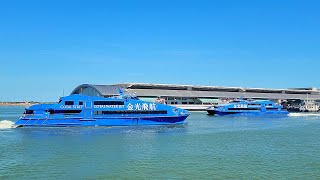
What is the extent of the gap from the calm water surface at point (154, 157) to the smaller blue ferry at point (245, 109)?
47.9m

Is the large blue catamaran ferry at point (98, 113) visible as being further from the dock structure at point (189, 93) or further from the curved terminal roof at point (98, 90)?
the dock structure at point (189, 93)

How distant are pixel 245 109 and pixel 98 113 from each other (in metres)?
47.3

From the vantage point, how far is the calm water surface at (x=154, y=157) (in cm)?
2194

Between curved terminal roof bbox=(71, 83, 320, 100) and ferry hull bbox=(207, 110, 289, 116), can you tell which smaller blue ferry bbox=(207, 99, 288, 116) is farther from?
curved terminal roof bbox=(71, 83, 320, 100)

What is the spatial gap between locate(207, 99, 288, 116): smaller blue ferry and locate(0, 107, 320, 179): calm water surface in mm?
47865

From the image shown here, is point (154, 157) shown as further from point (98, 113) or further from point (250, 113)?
point (250, 113)

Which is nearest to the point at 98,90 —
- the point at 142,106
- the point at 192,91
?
the point at 192,91

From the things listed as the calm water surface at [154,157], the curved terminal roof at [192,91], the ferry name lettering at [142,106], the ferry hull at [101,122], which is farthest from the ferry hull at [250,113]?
the calm water surface at [154,157]

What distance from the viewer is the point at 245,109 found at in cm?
8919

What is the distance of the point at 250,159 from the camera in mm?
26453

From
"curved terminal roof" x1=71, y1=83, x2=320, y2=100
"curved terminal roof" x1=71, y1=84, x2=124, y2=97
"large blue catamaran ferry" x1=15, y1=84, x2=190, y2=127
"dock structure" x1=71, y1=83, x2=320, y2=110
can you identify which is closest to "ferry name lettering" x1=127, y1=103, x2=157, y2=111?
"large blue catamaran ferry" x1=15, y1=84, x2=190, y2=127

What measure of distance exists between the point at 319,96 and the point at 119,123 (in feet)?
397

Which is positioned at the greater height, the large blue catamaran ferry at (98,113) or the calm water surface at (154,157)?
the large blue catamaran ferry at (98,113)

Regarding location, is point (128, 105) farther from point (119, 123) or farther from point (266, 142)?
point (266, 142)
